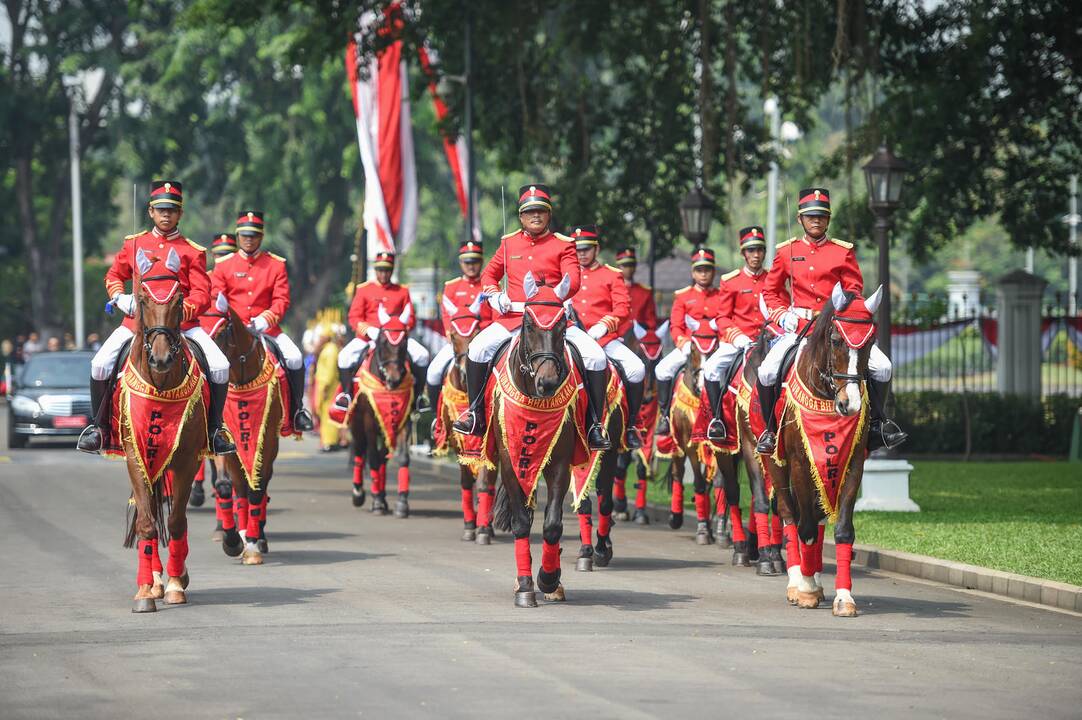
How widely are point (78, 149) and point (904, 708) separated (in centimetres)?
4703

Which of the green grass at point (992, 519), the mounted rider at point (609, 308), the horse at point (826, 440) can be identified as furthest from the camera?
the mounted rider at point (609, 308)

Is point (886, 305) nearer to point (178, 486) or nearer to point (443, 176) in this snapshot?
point (178, 486)

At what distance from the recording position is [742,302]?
16.5 meters

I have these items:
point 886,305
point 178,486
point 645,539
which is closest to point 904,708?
point 178,486

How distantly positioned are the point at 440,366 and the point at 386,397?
1.46 metres

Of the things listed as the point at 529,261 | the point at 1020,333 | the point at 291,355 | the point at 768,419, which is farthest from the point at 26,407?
the point at 768,419

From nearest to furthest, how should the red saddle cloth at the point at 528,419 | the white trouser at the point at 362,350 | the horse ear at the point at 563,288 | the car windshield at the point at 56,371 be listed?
the horse ear at the point at 563,288 → the red saddle cloth at the point at 528,419 → the white trouser at the point at 362,350 → the car windshield at the point at 56,371

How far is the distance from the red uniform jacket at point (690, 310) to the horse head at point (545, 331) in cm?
512

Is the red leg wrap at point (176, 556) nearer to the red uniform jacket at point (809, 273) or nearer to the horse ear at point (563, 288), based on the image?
the horse ear at point (563, 288)

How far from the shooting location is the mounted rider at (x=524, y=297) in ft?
43.7

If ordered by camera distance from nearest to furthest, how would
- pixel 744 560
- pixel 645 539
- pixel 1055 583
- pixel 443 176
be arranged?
pixel 1055 583 < pixel 744 560 < pixel 645 539 < pixel 443 176

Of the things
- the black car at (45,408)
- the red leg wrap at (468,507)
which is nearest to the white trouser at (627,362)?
the red leg wrap at (468,507)

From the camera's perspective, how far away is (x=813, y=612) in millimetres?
12461

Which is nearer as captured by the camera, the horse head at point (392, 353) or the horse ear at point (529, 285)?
the horse ear at point (529, 285)
